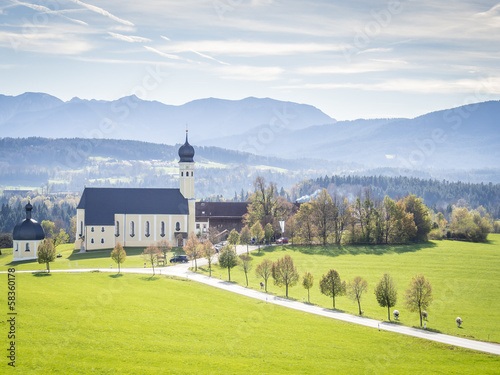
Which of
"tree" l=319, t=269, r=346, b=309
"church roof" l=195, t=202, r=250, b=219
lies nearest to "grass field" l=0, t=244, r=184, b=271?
"church roof" l=195, t=202, r=250, b=219

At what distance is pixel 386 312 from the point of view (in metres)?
49.4

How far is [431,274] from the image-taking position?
220 ft

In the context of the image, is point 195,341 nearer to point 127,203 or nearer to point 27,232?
point 27,232

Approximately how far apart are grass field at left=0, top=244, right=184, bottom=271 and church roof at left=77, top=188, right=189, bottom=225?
21.3ft

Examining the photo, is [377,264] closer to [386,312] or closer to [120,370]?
[386,312]

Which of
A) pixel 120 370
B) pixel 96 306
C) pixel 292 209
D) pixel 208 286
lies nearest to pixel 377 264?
pixel 208 286

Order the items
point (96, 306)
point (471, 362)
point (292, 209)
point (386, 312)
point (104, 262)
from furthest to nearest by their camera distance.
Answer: point (292, 209), point (104, 262), point (386, 312), point (96, 306), point (471, 362)

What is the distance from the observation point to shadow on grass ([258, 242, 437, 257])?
81375 millimetres

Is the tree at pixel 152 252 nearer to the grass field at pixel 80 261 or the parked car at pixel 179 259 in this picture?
the grass field at pixel 80 261

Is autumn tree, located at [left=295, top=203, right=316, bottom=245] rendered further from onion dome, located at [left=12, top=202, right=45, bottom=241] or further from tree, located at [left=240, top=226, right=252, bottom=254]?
onion dome, located at [left=12, top=202, right=45, bottom=241]

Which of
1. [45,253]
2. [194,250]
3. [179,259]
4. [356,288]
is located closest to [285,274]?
[356,288]

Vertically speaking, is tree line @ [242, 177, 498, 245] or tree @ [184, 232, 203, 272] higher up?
tree line @ [242, 177, 498, 245]

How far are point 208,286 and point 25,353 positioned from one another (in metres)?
27.6

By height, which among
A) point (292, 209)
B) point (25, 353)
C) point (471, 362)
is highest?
point (292, 209)
